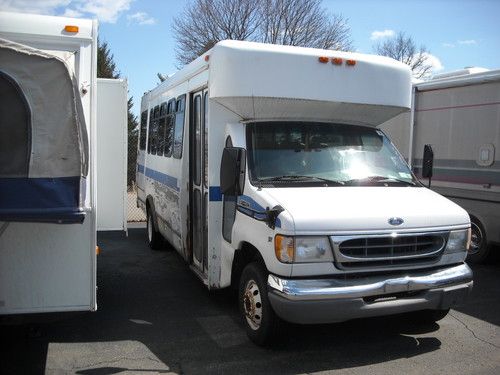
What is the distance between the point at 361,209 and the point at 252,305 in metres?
1.33

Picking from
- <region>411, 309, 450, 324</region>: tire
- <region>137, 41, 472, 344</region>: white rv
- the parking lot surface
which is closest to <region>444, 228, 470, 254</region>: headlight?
<region>137, 41, 472, 344</region>: white rv

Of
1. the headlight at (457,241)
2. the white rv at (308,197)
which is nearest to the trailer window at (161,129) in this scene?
the white rv at (308,197)

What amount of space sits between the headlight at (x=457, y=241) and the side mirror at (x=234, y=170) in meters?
1.91

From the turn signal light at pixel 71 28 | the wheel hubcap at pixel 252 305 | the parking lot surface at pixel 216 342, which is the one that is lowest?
the parking lot surface at pixel 216 342

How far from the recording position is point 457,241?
470cm

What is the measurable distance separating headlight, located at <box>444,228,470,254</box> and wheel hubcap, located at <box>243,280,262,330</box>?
1.73 metres

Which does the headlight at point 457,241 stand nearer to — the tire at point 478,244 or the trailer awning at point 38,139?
the trailer awning at point 38,139

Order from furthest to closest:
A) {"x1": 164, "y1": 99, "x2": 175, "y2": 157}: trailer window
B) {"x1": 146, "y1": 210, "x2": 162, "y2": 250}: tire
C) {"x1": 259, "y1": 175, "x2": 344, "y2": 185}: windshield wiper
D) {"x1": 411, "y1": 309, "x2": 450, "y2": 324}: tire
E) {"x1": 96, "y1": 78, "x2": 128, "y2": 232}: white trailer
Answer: {"x1": 146, "y1": 210, "x2": 162, "y2": 250}: tire < {"x1": 164, "y1": 99, "x2": 175, "y2": 157}: trailer window < {"x1": 96, "y1": 78, "x2": 128, "y2": 232}: white trailer < {"x1": 411, "y1": 309, "x2": 450, "y2": 324}: tire < {"x1": 259, "y1": 175, "x2": 344, "y2": 185}: windshield wiper

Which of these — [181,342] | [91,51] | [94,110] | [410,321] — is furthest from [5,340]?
[410,321]

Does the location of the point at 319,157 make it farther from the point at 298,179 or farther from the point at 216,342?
the point at 216,342

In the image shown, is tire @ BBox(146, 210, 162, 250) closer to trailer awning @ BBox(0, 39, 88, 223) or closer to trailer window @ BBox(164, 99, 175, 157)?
trailer window @ BBox(164, 99, 175, 157)

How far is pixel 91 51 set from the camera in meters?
4.05

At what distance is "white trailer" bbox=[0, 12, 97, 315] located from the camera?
3.56 m

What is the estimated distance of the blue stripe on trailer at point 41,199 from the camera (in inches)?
138
